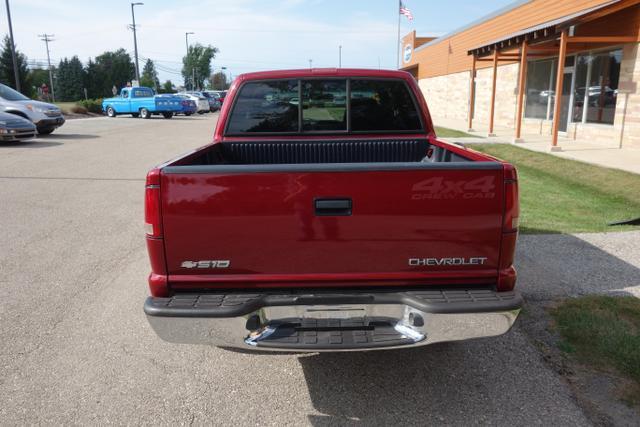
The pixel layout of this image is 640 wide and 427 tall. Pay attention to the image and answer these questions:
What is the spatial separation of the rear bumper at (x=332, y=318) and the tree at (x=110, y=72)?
3968 inches

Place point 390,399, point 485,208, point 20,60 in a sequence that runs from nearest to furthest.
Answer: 1. point 485,208
2. point 390,399
3. point 20,60

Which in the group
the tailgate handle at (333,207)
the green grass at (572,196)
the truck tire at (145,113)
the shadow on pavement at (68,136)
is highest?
the tailgate handle at (333,207)

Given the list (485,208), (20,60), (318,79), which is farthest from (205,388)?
(20,60)

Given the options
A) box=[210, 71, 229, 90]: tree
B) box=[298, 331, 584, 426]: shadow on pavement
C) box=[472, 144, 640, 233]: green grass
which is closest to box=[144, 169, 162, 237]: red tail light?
box=[298, 331, 584, 426]: shadow on pavement

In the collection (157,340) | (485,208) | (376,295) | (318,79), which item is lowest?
(157,340)

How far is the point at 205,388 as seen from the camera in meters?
3.29

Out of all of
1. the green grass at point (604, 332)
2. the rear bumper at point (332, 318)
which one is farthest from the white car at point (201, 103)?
the rear bumper at point (332, 318)

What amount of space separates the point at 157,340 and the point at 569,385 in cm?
290

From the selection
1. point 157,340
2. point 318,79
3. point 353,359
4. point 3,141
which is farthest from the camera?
point 3,141

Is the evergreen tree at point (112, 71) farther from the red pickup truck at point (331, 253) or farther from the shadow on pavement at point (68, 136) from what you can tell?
the red pickup truck at point (331, 253)

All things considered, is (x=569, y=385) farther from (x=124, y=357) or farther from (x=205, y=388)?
(x=124, y=357)

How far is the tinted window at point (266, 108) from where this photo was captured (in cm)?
454

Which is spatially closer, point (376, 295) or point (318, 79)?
point (376, 295)

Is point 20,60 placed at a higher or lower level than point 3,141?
higher
